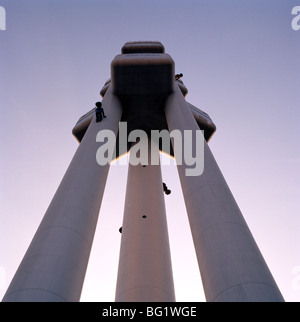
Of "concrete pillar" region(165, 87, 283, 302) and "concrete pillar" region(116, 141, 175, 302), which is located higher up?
"concrete pillar" region(116, 141, 175, 302)

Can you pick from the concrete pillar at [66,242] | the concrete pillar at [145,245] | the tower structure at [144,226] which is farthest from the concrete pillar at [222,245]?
the concrete pillar at [145,245]

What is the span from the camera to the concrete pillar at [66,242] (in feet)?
Result: 26.2

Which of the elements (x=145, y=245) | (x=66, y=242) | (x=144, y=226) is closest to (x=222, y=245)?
(x=66, y=242)

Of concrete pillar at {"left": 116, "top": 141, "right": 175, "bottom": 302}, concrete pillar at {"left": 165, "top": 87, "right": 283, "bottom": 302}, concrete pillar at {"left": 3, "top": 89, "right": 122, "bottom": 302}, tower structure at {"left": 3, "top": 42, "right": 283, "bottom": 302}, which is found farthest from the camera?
concrete pillar at {"left": 116, "top": 141, "right": 175, "bottom": 302}

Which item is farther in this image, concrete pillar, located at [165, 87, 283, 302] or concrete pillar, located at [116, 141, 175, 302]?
concrete pillar, located at [116, 141, 175, 302]

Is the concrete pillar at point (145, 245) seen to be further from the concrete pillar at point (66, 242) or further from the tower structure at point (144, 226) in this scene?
the concrete pillar at point (66, 242)

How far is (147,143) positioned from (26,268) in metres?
20.3

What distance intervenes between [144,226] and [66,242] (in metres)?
11.6

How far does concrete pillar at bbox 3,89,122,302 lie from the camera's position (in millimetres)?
7973

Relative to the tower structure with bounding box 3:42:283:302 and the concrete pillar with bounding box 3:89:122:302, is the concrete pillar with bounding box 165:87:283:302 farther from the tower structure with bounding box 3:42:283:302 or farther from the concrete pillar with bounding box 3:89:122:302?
the concrete pillar with bounding box 3:89:122:302

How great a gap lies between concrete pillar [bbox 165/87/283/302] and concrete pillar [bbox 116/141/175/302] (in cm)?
792

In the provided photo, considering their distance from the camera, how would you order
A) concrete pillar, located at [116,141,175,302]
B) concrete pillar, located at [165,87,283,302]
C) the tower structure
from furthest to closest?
1. concrete pillar, located at [116,141,175,302]
2. the tower structure
3. concrete pillar, located at [165,87,283,302]

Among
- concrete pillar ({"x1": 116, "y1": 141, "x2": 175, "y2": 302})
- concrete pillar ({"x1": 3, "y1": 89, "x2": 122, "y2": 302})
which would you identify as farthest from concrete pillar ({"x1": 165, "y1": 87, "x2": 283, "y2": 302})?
concrete pillar ({"x1": 116, "y1": 141, "x2": 175, "y2": 302})
